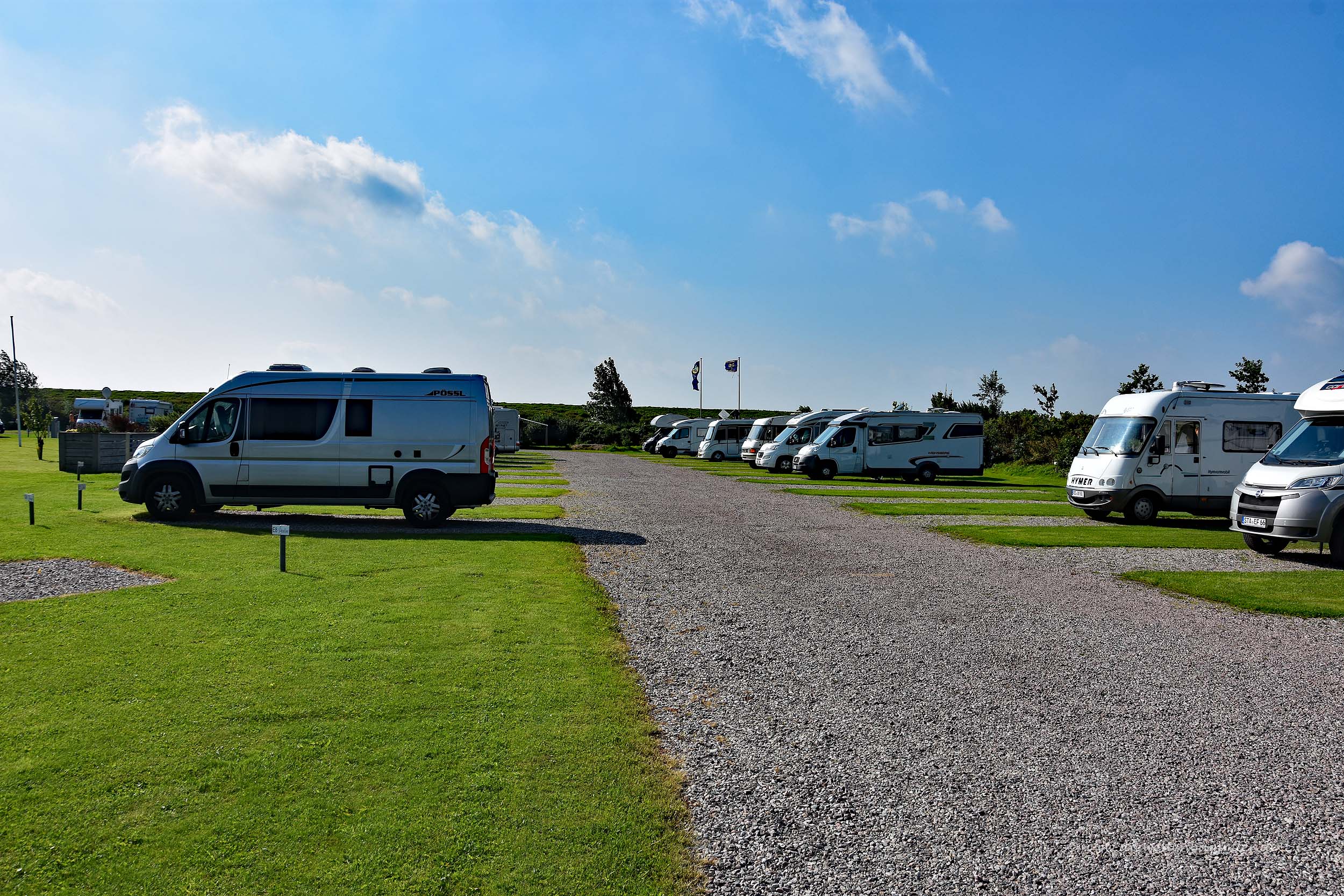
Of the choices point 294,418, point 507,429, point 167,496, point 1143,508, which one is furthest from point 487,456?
point 507,429

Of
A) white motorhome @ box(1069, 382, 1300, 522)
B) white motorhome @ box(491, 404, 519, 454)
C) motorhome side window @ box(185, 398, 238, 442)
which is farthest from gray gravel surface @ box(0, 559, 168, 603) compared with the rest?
white motorhome @ box(491, 404, 519, 454)

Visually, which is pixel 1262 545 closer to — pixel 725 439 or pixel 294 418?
pixel 294 418

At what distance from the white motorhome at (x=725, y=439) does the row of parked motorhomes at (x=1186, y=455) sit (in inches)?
595

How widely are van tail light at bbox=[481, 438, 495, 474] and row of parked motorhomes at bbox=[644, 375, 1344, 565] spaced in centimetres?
1145

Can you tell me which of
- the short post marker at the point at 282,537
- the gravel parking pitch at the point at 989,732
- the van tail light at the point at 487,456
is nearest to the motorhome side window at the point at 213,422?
the van tail light at the point at 487,456

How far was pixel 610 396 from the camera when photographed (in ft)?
307

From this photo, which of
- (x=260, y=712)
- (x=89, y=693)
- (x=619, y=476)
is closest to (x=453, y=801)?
(x=260, y=712)

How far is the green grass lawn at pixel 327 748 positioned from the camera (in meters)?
3.43

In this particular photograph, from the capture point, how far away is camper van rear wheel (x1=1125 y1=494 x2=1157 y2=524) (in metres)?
18.1

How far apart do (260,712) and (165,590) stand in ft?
13.6

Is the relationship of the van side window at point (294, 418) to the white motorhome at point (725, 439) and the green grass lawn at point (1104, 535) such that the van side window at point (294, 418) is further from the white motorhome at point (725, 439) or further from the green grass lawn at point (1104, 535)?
the white motorhome at point (725, 439)

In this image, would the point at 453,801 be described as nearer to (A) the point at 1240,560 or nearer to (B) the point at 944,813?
(B) the point at 944,813

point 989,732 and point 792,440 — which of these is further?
point 792,440

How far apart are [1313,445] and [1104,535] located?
11.4 feet
